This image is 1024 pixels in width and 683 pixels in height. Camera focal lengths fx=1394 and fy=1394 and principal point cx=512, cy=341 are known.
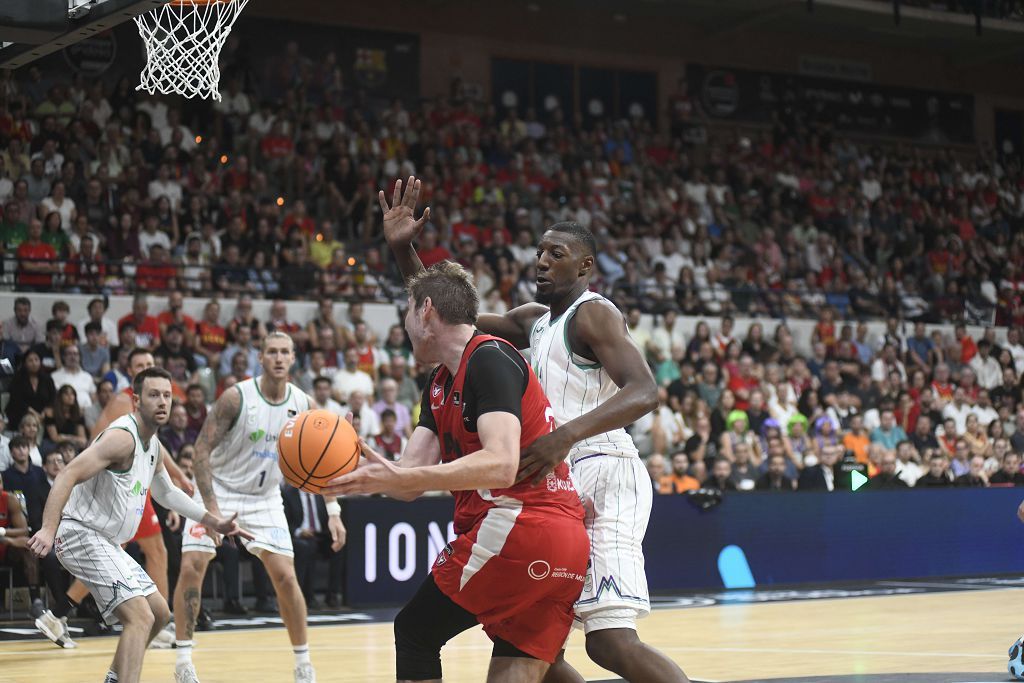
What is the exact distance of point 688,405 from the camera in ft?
59.8

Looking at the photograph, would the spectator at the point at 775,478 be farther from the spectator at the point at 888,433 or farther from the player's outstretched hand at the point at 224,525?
the player's outstretched hand at the point at 224,525

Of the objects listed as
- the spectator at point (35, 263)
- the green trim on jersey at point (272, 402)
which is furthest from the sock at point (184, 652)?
the spectator at point (35, 263)

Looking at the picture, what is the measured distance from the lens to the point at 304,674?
8.49 metres

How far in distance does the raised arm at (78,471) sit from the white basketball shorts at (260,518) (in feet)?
4.36

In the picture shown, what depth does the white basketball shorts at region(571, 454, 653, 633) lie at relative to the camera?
5691mm

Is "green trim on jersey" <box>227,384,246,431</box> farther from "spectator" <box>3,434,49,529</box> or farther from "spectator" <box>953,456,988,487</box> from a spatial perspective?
"spectator" <box>953,456,988,487</box>

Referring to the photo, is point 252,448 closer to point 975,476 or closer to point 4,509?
point 4,509

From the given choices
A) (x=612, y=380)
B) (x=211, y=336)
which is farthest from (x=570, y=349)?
(x=211, y=336)

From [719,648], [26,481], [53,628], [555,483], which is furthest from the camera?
[26,481]

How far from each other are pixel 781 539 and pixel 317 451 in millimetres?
12208

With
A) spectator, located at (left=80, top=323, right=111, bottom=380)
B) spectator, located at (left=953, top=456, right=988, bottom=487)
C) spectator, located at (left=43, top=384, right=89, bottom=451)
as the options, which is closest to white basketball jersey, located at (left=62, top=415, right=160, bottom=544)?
spectator, located at (left=43, top=384, right=89, bottom=451)

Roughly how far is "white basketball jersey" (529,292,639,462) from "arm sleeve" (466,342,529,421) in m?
1.07

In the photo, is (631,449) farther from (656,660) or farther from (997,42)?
(997,42)

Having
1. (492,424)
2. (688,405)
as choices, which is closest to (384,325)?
(688,405)
